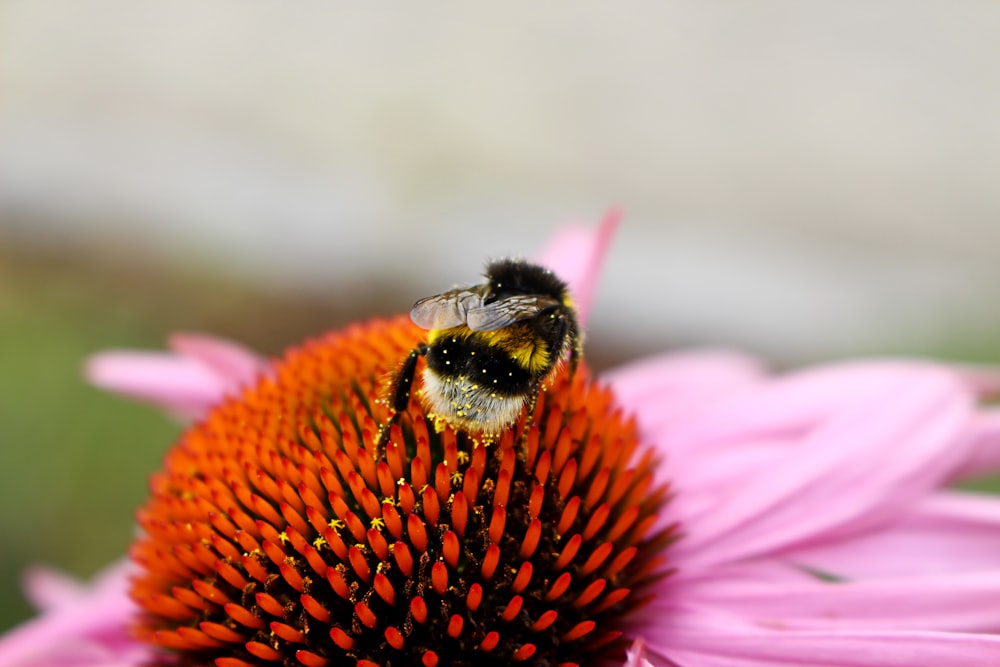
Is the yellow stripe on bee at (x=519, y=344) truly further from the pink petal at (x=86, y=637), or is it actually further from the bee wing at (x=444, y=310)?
the pink petal at (x=86, y=637)

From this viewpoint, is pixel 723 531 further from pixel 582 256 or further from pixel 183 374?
pixel 183 374

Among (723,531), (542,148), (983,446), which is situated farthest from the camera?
(542,148)

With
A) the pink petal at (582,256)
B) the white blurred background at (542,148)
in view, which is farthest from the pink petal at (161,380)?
the white blurred background at (542,148)

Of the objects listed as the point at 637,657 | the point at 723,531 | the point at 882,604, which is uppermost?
the point at 723,531

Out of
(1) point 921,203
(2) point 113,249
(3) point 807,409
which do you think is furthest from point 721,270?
(3) point 807,409

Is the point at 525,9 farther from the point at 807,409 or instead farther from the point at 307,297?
the point at 807,409

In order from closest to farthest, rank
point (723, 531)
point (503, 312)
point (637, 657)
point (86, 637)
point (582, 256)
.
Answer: point (637, 657)
point (503, 312)
point (723, 531)
point (86, 637)
point (582, 256)

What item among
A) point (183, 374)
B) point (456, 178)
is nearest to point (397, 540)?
point (183, 374)
